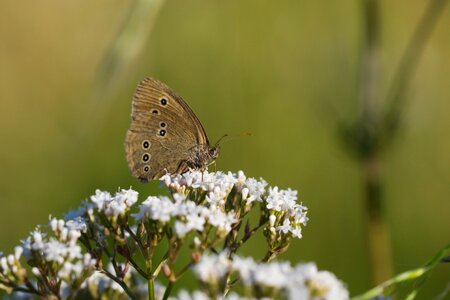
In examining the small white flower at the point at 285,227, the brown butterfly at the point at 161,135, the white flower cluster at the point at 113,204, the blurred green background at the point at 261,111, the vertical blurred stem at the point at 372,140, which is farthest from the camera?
the blurred green background at the point at 261,111

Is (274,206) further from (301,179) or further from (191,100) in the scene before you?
(191,100)

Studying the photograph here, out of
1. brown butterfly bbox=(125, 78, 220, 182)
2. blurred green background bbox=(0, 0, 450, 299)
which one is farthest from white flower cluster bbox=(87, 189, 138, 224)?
blurred green background bbox=(0, 0, 450, 299)

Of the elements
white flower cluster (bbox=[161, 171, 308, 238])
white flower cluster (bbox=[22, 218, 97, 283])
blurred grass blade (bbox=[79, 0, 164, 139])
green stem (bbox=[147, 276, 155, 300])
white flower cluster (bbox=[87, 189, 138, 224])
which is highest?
blurred grass blade (bbox=[79, 0, 164, 139])

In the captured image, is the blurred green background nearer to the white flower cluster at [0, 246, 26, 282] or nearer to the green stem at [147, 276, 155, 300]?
the green stem at [147, 276, 155, 300]

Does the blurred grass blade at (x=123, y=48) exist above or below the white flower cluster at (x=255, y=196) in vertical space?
above

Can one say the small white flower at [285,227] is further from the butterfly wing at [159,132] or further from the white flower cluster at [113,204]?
the butterfly wing at [159,132]

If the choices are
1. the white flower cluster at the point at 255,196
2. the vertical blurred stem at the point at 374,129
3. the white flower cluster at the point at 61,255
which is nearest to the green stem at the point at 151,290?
the white flower cluster at the point at 61,255

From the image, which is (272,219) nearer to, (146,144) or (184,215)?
(184,215)

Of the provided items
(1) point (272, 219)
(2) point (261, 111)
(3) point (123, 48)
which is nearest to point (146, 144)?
(3) point (123, 48)
